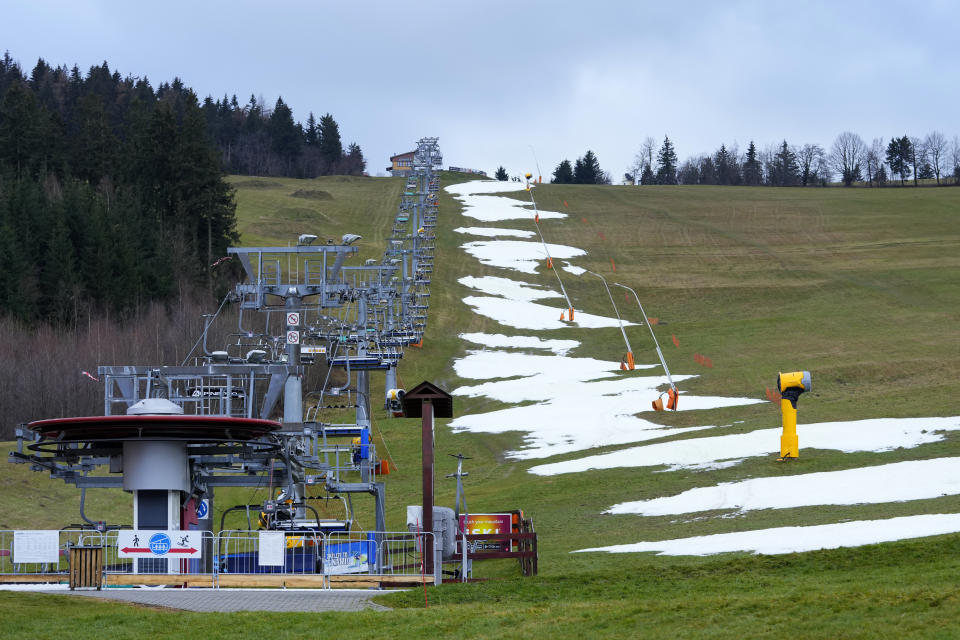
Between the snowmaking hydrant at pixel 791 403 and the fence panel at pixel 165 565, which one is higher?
the snowmaking hydrant at pixel 791 403

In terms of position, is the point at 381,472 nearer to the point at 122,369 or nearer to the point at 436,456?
the point at 436,456

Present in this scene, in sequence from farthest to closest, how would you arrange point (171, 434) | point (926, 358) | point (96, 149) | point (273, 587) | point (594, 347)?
point (96, 149), point (594, 347), point (926, 358), point (171, 434), point (273, 587)

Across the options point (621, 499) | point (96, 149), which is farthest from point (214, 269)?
point (621, 499)

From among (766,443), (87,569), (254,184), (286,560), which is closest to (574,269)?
(766,443)

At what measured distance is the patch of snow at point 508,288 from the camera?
94.4 metres

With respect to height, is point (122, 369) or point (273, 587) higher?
point (122, 369)

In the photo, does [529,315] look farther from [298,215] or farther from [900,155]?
[900,155]

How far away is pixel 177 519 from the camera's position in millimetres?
27812

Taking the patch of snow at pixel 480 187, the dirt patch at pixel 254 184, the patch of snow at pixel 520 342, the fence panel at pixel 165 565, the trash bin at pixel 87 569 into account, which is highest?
the dirt patch at pixel 254 184

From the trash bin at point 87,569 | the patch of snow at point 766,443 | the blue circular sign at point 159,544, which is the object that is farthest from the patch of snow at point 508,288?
the trash bin at point 87,569

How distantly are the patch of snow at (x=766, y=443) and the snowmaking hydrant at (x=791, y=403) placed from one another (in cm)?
215

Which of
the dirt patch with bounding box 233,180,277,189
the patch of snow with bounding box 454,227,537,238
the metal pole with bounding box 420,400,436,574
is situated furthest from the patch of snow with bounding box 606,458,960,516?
the dirt patch with bounding box 233,180,277,189

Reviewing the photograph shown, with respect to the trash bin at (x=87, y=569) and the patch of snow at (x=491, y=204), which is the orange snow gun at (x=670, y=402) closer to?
the trash bin at (x=87, y=569)

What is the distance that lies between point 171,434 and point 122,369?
5566 mm
